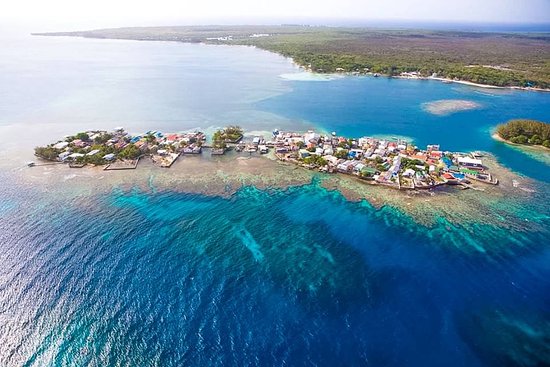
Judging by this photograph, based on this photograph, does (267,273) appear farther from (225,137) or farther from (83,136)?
(83,136)

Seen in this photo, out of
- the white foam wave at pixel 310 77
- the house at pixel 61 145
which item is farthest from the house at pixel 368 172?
the white foam wave at pixel 310 77

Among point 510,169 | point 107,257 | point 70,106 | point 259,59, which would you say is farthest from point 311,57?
point 107,257

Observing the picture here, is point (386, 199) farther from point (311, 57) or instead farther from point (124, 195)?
point (311, 57)

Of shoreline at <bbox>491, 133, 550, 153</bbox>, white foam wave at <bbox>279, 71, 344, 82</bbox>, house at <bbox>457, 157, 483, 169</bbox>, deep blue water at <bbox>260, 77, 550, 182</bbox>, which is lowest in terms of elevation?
white foam wave at <bbox>279, 71, 344, 82</bbox>

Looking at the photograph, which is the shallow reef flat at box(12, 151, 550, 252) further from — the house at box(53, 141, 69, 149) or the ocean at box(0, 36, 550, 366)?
the house at box(53, 141, 69, 149)

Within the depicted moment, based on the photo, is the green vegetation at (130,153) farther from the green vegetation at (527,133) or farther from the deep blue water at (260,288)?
the green vegetation at (527,133)

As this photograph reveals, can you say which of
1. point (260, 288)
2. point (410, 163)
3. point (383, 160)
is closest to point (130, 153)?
point (260, 288)

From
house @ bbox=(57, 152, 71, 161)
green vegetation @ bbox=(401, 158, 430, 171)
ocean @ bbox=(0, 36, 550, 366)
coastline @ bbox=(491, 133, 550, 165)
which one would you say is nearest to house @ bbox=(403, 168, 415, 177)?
green vegetation @ bbox=(401, 158, 430, 171)
